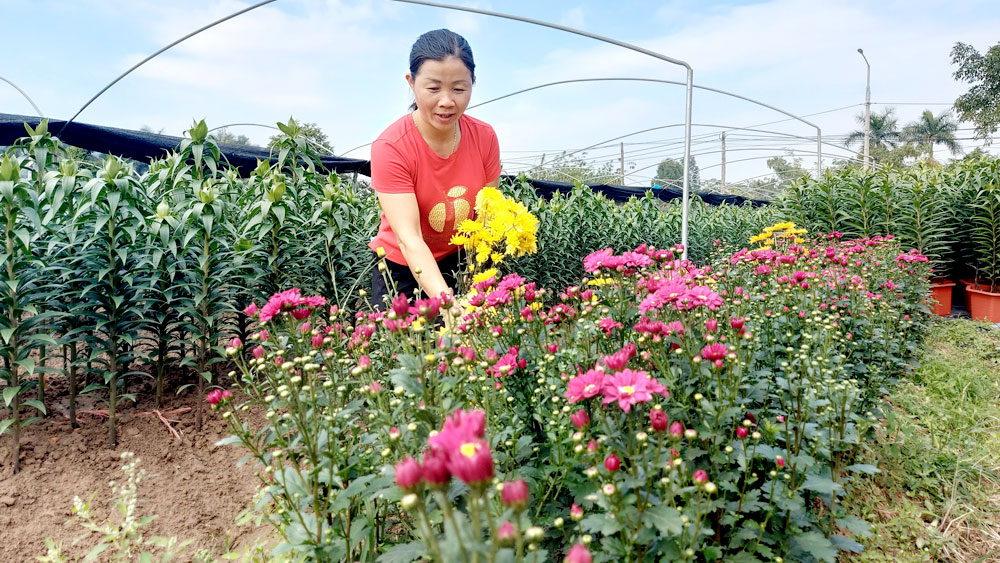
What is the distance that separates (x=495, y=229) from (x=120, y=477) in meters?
1.86

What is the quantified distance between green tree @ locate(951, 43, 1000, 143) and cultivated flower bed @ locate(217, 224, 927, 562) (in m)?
28.9

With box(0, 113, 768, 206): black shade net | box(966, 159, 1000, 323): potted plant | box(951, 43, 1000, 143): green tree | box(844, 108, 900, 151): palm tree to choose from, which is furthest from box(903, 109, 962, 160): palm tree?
box(0, 113, 768, 206): black shade net

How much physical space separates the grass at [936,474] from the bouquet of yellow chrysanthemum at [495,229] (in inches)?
55.1

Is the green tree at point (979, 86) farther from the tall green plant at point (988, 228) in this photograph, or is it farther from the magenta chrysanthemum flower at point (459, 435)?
the magenta chrysanthemum flower at point (459, 435)

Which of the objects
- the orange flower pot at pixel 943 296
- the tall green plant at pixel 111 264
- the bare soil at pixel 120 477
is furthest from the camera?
the orange flower pot at pixel 943 296

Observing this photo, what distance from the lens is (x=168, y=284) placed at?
2580 mm

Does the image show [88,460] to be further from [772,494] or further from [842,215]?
[842,215]

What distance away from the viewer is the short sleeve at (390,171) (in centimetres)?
222

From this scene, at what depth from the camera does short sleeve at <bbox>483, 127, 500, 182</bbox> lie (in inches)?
103

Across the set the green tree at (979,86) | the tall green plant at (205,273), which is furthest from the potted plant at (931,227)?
the green tree at (979,86)

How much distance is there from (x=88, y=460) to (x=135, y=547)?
73 centimetres

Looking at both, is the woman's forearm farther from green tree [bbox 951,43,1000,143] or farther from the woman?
green tree [bbox 951,43,1000,143]

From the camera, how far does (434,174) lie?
7.84 ft

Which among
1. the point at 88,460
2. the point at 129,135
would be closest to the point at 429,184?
the point at 88,460
